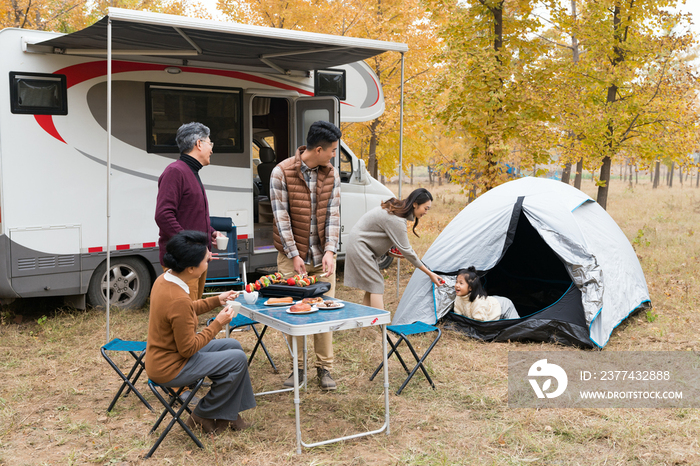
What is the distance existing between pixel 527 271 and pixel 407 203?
10.3ft

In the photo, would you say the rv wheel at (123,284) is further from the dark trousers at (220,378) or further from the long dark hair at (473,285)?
the long dark hair at (473,285)

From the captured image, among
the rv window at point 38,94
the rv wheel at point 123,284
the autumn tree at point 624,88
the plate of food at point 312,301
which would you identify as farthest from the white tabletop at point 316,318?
the autumn tree at point 624,88

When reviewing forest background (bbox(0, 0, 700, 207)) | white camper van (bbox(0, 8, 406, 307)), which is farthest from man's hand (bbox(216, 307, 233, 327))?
forest background (bbox(0, 0, 700, 207))

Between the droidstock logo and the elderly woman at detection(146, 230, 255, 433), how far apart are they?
220 centimetres

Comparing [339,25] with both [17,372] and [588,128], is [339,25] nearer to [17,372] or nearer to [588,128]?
[588,128]

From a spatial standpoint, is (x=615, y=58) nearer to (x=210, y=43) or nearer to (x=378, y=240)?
(x=378, y=240)

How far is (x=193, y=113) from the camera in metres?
6.55

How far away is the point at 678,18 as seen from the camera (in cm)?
935

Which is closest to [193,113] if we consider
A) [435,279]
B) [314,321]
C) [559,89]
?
[435,279]

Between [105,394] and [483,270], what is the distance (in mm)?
3578

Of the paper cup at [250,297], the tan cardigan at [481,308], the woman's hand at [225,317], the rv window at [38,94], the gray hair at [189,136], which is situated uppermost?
the rv window at [38,94]

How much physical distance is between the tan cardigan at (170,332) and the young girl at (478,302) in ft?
9.60

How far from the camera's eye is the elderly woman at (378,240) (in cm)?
493

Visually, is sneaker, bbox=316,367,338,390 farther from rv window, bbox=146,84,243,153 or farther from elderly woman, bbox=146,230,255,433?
rv window, bbox=146,84,243,153
